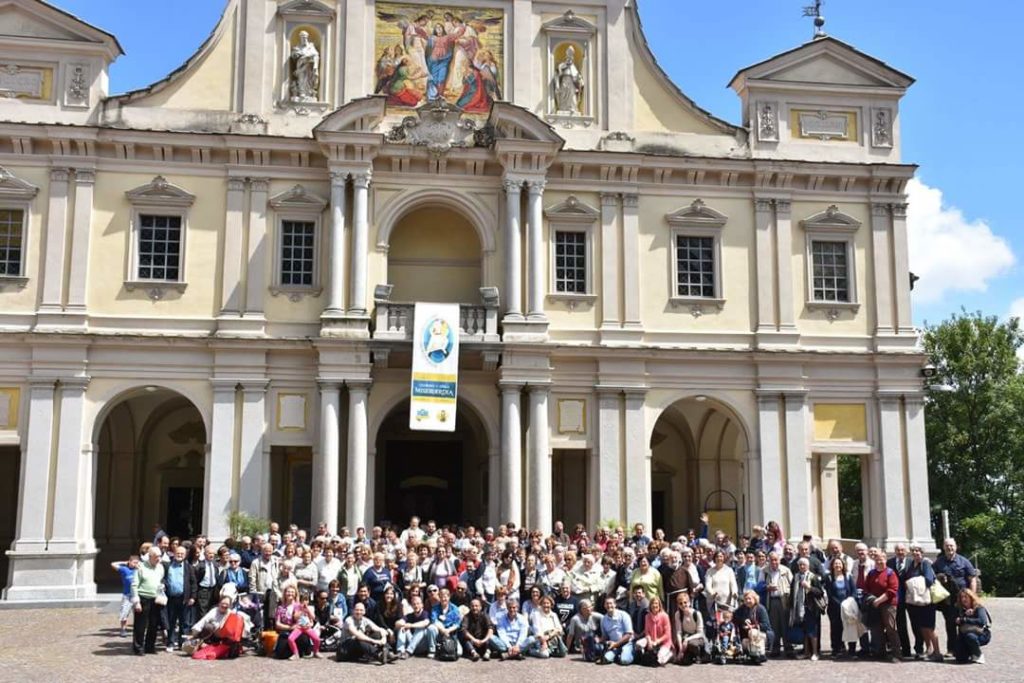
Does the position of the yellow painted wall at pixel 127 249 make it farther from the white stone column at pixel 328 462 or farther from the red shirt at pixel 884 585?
the red shirt at pixel 884 585

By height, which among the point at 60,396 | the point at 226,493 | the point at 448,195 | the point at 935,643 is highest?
the point at 448,195

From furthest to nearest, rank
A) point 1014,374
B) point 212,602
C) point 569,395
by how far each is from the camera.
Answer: point 1014,374
point 569,395
point 212,602

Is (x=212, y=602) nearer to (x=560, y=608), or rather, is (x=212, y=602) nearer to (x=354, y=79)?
(x=560, y=608)

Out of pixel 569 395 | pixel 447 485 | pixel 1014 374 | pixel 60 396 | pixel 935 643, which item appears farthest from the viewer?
pixel 1014 374

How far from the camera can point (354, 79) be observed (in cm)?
2819

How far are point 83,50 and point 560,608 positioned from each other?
18.3 m

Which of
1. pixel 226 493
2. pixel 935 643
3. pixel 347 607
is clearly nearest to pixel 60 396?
pixel 226 493

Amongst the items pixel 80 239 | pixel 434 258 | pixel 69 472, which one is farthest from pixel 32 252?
pixel 434 258

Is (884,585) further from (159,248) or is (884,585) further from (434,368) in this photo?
(159,248)

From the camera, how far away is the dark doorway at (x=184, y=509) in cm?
3194

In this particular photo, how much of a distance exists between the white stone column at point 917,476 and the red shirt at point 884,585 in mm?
12085

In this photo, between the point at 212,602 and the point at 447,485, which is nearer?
the point at 212,602

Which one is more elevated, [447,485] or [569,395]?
[569,395]

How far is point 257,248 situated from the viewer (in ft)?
89.7
